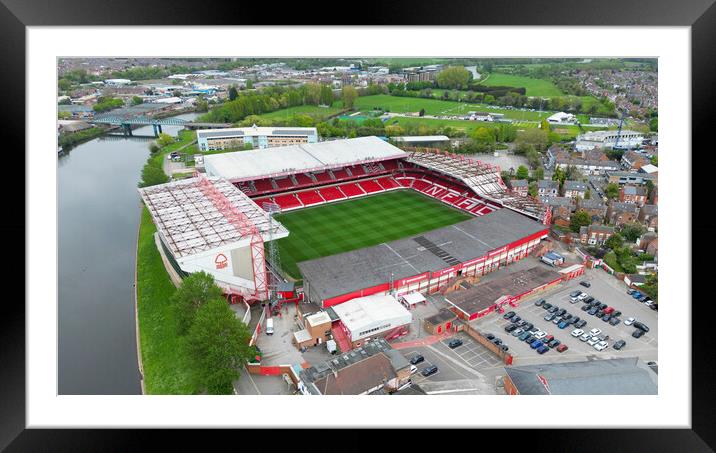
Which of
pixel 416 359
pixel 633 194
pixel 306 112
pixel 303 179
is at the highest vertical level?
pixel 306 112

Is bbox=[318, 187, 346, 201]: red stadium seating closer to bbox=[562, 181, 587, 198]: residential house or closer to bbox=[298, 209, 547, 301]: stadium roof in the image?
bbox=[298, 209, 547, 301]: stadium roof

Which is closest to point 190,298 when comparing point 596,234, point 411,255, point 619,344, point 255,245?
point 255,245

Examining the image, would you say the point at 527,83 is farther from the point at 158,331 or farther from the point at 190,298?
the point at 158,331

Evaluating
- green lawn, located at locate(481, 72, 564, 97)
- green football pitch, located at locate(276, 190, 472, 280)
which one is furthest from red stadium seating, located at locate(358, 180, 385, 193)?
green lawn, located at locate(481, 72, 564, 97)

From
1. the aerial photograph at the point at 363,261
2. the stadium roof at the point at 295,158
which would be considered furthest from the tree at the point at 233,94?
the stadium roof at the point at 295,158
